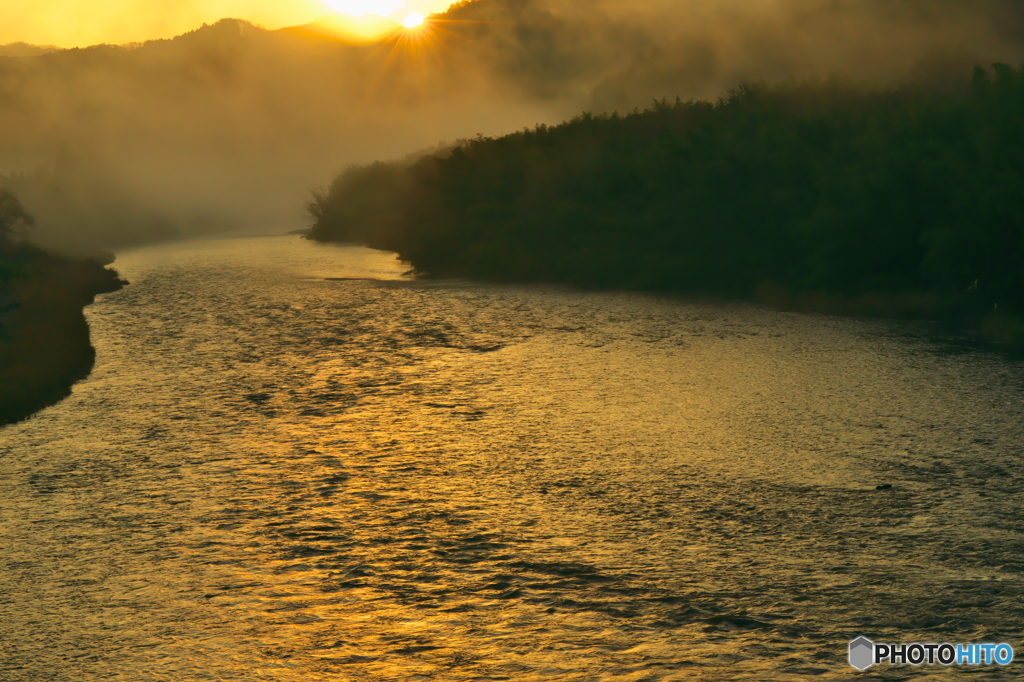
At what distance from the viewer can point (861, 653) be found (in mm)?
Answer: 7250

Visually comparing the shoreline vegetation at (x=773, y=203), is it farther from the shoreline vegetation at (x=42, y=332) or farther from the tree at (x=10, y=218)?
the tree at (x=10, y=218)

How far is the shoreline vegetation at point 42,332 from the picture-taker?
61.0 ft

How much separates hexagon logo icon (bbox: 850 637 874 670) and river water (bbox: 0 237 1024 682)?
9 cm

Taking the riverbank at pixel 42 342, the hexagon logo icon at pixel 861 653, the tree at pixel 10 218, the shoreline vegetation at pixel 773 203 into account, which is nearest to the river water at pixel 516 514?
the hexagon logo icon at pixel 861 653

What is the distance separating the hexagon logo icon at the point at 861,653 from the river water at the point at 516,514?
0.31 ft

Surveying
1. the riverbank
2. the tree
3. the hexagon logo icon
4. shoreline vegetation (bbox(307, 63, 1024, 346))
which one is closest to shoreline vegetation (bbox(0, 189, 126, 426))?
the riverbank

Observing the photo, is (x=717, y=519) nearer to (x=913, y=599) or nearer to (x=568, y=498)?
(x=568, y=498)

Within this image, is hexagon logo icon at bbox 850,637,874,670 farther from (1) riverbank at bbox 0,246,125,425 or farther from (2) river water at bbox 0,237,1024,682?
(1) riverbank at bbox 0,246,125,425

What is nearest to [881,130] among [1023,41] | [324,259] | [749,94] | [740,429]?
[749,94]

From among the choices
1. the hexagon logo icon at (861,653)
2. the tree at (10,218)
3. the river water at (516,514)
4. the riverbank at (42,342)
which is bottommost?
the hexagon logo icon at (861,653)

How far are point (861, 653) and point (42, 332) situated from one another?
22.8 metres

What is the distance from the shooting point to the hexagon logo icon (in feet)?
23.3

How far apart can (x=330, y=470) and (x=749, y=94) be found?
33268mm

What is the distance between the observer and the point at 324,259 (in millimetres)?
61312
